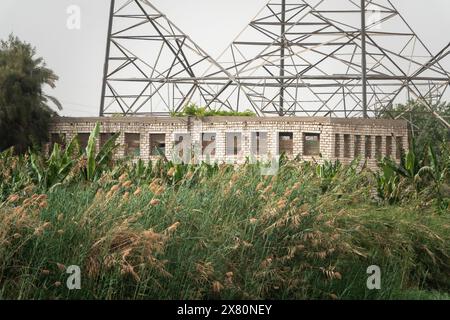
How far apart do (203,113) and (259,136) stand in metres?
2.55

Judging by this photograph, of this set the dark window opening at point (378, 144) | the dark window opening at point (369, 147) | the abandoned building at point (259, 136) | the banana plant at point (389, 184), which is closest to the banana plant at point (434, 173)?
the banana plant at point (389, 184)

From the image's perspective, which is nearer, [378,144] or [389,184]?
[389,184]

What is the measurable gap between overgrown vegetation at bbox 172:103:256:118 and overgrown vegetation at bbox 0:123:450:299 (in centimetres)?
2145

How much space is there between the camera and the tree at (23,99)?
149 feet

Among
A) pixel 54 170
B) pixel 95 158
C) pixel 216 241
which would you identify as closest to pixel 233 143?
pixel 95 158

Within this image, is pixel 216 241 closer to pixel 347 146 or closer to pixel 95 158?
pixel 95 158

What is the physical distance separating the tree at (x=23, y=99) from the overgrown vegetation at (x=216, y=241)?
23312 mm

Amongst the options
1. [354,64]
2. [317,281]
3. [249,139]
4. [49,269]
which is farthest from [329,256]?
[354,64]

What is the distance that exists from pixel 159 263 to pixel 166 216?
1.63m

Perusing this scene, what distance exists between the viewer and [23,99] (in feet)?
152

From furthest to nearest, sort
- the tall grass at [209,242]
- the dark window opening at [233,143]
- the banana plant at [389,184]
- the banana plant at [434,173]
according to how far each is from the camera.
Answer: the dark window opening at [233,143], the banana plant at [434,173], the banana plant at [389,184], the tall grass at [209,242]

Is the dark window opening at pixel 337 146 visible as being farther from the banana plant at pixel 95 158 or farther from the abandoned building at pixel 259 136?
the banana plant at pixel 95 158

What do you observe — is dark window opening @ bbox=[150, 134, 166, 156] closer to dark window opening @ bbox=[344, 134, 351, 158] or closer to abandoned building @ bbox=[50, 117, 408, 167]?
abandoned building @ bbox=[50, 117, 408, 167]
